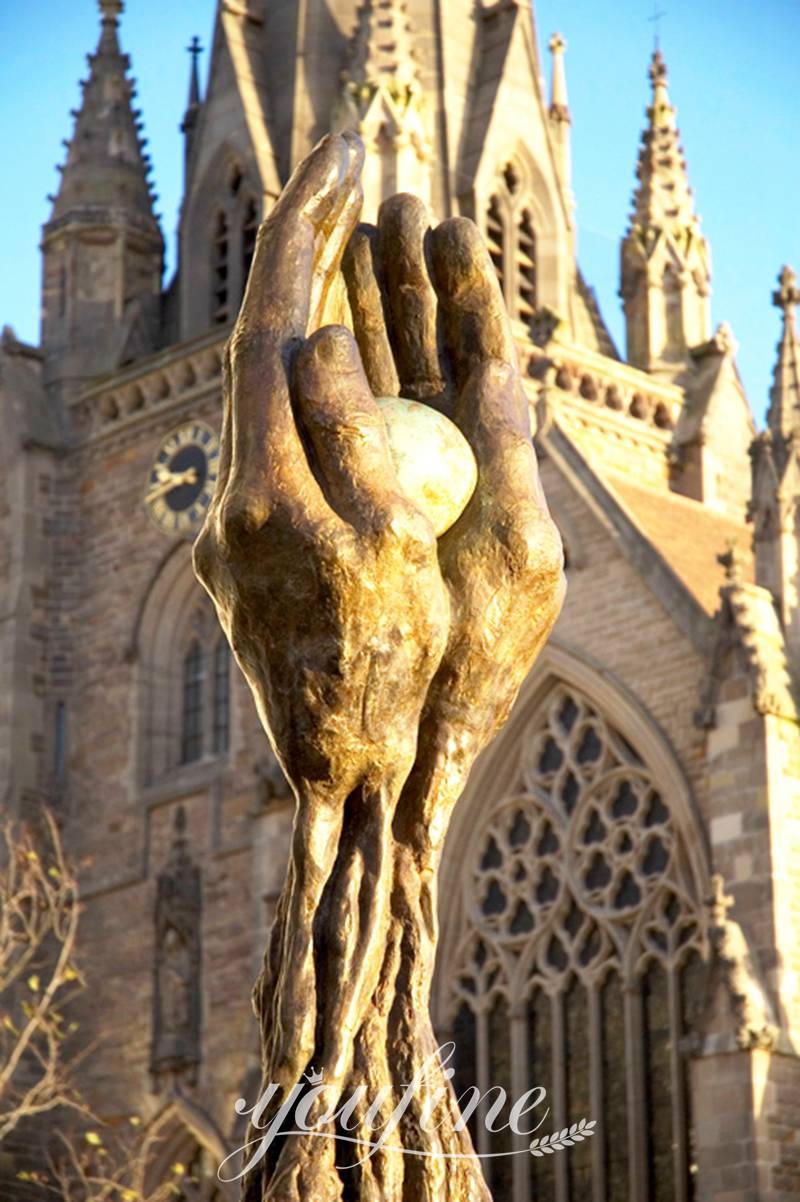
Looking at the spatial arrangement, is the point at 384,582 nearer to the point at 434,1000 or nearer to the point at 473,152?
the point at 434,1000

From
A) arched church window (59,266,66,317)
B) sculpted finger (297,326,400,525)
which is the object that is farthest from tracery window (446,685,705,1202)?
sculpted finger (297,326,400,525)

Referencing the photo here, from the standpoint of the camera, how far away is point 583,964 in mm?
Result: 30297

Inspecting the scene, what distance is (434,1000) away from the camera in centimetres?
3138

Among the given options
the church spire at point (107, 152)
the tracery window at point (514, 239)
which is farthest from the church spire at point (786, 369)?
the church spire at point (107, 152)

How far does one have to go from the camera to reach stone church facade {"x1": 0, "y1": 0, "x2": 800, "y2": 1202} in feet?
94.6

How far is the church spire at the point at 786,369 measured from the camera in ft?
104

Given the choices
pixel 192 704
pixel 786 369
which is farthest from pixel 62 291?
pixel 786 369

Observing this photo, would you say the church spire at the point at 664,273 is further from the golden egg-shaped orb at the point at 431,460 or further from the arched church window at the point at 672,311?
the golden egg-shaped orb at the point at 431,460

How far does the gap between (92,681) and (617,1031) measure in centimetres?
1102

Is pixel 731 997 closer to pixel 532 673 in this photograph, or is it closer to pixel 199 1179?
pixel 532 673

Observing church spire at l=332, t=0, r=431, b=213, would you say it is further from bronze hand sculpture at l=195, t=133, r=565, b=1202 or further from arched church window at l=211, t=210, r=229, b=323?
bronze hand sculpture at l=195, t=133, r=565, b=1202

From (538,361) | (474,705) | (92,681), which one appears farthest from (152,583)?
(474,705)

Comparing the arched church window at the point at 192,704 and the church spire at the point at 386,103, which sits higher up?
the church spire at the point at 386,103

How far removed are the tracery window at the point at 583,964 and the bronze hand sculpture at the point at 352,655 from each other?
1828 cm
